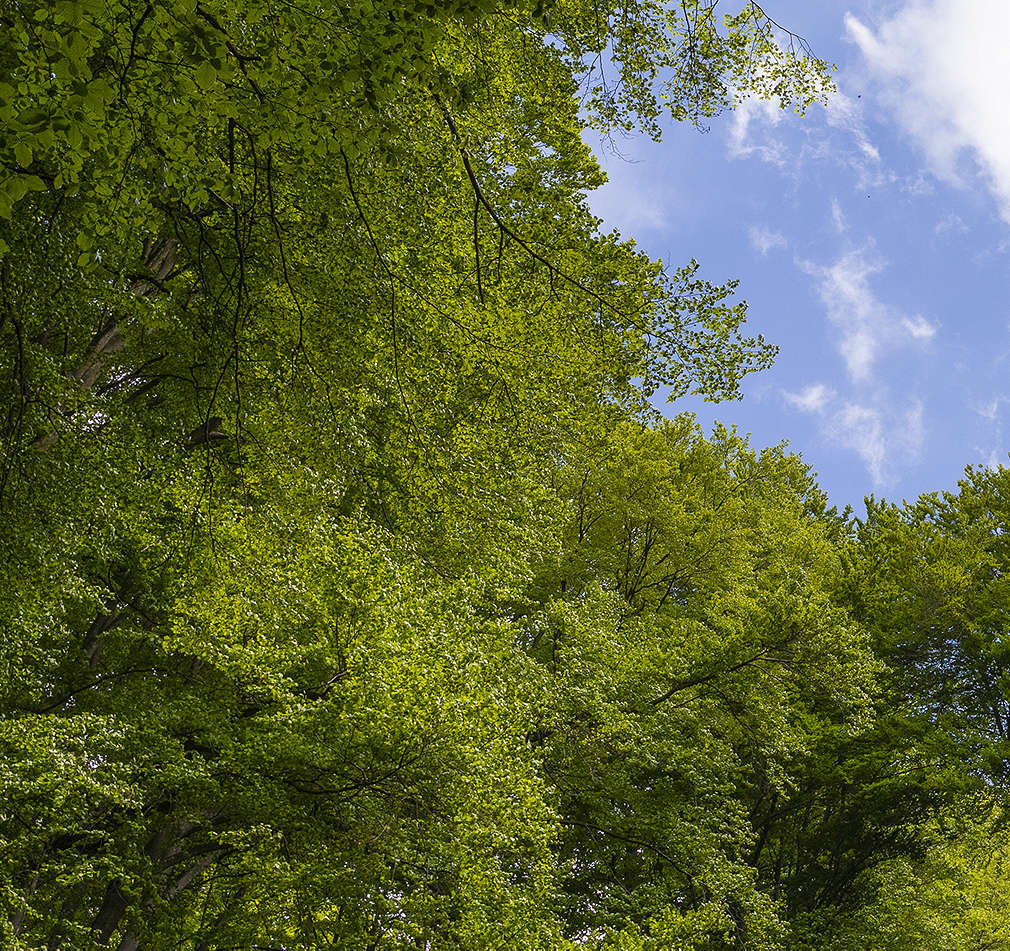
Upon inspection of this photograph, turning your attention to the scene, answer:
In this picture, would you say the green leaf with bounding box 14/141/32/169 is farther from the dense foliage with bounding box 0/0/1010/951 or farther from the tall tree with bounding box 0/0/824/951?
the tall tree with bounding box 0/0/824/951

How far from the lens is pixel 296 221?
6918mm

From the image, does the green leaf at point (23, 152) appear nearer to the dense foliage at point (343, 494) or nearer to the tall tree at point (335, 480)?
the dense foliage at point (343, 494)

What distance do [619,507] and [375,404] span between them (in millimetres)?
9673

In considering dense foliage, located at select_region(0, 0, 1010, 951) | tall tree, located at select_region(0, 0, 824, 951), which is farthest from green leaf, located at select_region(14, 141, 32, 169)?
tall tree, located at select_region(0, 0, 824, 951)

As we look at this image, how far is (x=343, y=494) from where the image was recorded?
33.4 ft

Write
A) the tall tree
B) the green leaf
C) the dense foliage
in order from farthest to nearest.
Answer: the tall tree, the dense foliage, the green leaf

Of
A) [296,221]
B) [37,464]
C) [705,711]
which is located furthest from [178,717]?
[705,711]

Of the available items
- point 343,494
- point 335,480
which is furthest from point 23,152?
point 343,494

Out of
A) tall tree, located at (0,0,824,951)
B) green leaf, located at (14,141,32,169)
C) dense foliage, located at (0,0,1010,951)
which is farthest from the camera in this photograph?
tall tree, located at (0,0,824,951)

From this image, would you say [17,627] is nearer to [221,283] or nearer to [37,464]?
[37,464]

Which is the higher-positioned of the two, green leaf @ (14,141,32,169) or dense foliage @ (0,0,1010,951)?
dense foliage @ (0,0,1010,951)

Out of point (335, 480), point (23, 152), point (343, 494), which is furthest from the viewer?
point (343, 494)

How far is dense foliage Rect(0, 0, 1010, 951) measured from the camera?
4723mm

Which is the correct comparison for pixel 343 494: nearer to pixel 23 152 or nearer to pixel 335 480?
pixel 335 480
